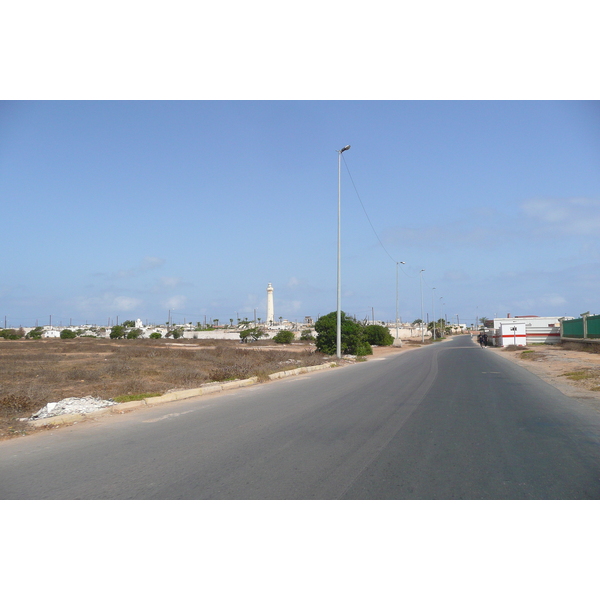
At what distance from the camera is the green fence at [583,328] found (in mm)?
42188

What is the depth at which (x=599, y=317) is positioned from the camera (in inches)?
1623

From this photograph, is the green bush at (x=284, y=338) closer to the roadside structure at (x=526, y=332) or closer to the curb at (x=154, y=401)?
the roadside structure at (x=526, y=332)

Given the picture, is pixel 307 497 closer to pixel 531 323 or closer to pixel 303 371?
pixel 303 371

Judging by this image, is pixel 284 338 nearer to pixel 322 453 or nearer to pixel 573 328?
pixel 573 328

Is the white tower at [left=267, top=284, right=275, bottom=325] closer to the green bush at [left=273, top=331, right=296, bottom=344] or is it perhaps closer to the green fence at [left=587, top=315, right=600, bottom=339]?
the green bush at [left=273, top=331, right=296, bottom=344]

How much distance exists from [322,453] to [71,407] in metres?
6.64

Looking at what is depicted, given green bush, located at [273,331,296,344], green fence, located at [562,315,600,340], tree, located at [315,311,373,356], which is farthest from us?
green bush, located at [273,331,296,344]

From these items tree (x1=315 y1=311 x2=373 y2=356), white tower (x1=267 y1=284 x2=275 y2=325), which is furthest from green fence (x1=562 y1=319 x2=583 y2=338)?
white tower (x1=267 y1=284 x2=275 y2=325)

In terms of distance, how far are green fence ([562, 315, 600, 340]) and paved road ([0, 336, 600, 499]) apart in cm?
3613

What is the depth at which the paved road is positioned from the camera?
542 centimetres

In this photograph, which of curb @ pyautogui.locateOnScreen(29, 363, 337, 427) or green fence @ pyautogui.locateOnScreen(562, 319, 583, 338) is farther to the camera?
green fence @ pyautogui.locateOnScreen(562, 319, 583, 338)

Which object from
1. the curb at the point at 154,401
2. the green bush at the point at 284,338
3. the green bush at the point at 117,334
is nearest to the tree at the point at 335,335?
the curb at the point at 154,401

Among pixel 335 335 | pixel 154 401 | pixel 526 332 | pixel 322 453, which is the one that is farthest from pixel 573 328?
pixel 322 453

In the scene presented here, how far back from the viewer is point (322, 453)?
6.80 m
